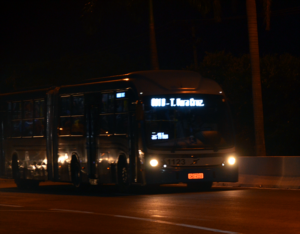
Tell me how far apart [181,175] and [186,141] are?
93 centimetres

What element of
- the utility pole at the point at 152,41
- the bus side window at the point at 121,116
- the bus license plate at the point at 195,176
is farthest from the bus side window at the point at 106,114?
the utility pole at the point at 152,41

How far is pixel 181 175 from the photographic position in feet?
62.3

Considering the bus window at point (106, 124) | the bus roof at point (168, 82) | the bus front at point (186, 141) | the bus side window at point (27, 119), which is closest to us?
the bus front at point (186, 141)

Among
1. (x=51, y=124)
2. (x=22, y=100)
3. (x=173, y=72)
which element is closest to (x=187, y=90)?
(x=173, y=72)

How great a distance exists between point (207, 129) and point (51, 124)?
5943 millimetres

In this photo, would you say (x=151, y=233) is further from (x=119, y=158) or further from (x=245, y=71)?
(x=245, y=71)

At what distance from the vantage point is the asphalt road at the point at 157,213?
38.8 feet

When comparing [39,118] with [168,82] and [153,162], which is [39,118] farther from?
[153,162]

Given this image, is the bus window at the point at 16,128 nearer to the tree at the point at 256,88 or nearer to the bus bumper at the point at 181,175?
the bus bumper at the point at 181,175

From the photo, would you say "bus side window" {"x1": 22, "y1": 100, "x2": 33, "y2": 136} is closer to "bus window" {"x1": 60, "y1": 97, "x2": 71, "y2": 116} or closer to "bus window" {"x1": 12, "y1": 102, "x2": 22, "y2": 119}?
"bus window" {"x1": 12, "y1": 102, "x2": 22, "y2": 119}

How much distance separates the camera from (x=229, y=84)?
45625 mm

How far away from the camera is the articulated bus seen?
1905cm

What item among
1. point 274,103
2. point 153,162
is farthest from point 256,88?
point 274,103

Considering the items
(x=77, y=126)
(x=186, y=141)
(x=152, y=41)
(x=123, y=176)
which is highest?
(x=152, y=41)
